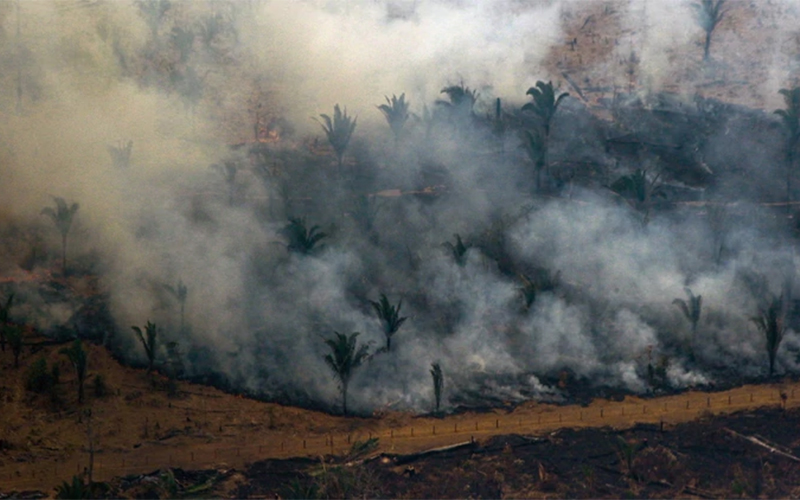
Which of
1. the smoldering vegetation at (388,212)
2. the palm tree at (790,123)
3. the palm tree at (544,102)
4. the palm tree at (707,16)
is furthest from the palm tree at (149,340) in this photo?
the palm tree at (707,16)

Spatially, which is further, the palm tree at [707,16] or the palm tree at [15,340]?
the palm tree at [707,16]

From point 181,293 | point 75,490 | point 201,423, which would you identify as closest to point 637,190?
point 181,293

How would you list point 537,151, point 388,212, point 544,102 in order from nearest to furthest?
point 388,212, point 537,151, point 544,102

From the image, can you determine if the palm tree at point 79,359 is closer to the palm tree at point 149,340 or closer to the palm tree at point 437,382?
the palm tree at point 149,340

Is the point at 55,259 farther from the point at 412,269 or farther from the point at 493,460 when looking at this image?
the point at 493,460

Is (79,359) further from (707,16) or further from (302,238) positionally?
(707,16)

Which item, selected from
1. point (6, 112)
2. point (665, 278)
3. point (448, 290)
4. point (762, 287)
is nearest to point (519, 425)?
point (448, 290)

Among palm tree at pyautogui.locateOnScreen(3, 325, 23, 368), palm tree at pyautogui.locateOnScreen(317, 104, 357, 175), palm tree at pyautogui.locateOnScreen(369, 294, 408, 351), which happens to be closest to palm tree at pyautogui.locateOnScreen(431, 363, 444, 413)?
palm tree at pyautogui.locateOnScreen(369, 294, 408, 351)
